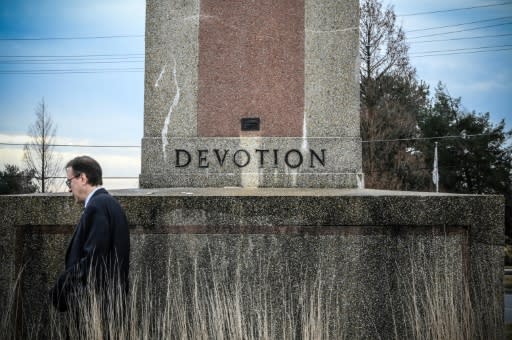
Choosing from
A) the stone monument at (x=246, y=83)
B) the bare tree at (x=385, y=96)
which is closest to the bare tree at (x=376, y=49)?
the bare tree at (x=385, y=96)

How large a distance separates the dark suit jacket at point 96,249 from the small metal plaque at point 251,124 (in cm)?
293

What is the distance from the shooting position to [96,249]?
340 centimetres

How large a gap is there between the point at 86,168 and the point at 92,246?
24.2 inches

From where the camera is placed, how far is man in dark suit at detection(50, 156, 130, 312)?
332 cm

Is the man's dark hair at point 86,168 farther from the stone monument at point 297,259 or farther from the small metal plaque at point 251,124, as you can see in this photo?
the small metal plaque at point 251,124

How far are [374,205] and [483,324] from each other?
4.36 ft

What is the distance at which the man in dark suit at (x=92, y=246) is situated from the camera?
131 inches

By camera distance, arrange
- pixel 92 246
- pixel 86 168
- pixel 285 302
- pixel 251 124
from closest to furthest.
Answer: pixel 92 246 < pixel 86 168 < pixel 285 302 < pixel 251 124

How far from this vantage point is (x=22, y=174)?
35219mm

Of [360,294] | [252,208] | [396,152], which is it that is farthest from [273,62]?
[396,152]

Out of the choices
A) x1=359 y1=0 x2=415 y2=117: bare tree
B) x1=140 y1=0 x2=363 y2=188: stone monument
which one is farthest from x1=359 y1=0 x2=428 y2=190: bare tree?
x1=140 y1=0 x2=363 y2=188: stone monument

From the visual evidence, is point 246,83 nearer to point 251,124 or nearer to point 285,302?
point 251,124

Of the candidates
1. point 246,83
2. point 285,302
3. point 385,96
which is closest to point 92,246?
point 285,302

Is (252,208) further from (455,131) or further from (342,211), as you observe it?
(455,131)
